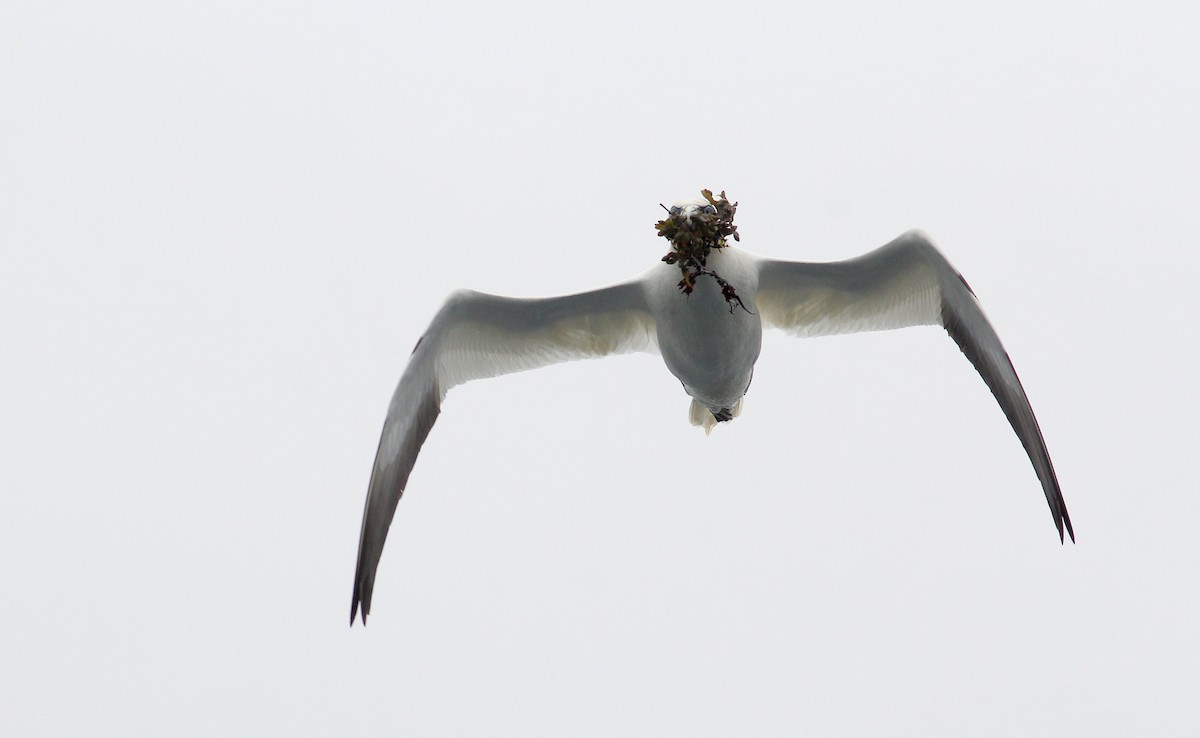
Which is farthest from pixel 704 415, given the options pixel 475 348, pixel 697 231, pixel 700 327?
pixel 697 231

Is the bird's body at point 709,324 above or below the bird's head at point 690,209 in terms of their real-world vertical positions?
below

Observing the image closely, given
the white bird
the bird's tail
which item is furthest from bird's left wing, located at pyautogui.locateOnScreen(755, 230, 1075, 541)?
the bird's tail

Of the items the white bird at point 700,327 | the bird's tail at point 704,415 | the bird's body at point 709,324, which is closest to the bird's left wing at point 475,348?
the white bird at point 700,327

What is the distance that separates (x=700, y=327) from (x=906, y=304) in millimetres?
2558

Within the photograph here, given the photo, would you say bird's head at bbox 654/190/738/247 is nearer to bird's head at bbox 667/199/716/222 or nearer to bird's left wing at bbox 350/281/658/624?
bird's head at bbox 667/199/716/222

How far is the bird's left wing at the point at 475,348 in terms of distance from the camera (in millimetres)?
12930

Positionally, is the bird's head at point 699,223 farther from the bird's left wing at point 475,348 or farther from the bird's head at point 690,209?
the bird's left wing at point 475,348

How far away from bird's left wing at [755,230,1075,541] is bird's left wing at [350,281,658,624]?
1.54 metres

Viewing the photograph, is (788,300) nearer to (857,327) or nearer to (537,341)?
(857,327)

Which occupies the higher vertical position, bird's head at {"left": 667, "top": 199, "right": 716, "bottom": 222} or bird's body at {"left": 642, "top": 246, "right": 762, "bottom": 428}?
bird's head at {"left": 667, "top": 199, "right": 716, "bottom": 222}

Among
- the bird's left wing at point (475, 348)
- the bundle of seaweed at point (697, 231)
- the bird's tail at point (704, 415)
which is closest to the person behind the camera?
the bundle of seaweed at point (697, 231)

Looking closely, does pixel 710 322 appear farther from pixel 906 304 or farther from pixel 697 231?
pixel 906 304

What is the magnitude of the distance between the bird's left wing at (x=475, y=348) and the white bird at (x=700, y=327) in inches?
0.5

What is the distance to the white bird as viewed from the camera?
12227 millimetres
